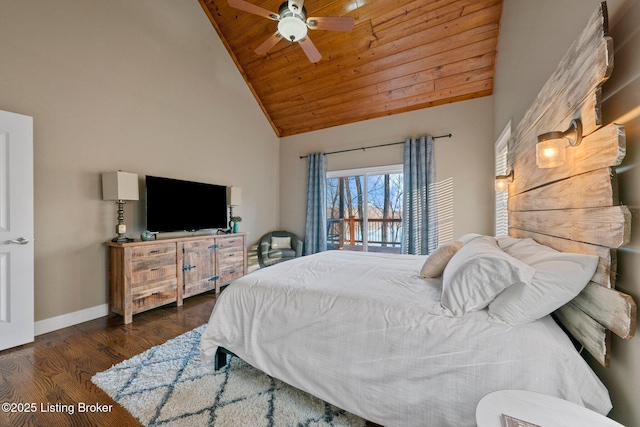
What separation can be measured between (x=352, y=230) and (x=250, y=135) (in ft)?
8.77

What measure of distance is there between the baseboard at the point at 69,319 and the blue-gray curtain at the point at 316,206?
10.3 ft

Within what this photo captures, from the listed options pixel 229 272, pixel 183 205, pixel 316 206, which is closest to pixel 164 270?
pixel 183 205

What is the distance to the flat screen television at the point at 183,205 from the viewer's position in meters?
3.17

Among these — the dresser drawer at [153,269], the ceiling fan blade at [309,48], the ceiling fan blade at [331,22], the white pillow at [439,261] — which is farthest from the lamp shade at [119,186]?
the white pillow at [439,261]

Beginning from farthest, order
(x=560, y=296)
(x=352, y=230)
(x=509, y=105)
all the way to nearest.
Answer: (x=352, y=230), (x=509, y=105), (x=560, y=296)

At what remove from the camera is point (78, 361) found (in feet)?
6.60

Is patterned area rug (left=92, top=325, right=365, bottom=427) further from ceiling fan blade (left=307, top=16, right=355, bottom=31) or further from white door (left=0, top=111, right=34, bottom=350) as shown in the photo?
ceiling fan blade (left=307, top=16, right=355, bottom=31)

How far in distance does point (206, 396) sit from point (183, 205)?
2.55 metres

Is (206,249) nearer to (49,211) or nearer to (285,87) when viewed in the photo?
(49,211)

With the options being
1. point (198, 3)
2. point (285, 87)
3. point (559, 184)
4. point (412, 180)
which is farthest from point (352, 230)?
point (198, 3)

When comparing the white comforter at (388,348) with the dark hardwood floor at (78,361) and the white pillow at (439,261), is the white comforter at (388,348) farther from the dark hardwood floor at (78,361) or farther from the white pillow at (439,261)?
the dark hardwood floor at (78,361)

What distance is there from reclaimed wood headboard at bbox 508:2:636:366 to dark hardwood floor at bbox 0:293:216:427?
2.24 metres

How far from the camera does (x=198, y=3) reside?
401 cm

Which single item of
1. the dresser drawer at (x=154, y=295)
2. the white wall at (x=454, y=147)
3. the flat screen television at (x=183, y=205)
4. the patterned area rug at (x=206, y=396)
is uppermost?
the white wall at (x=454, y=147)
